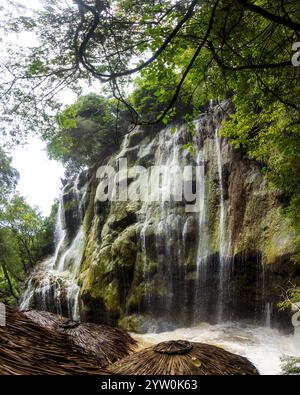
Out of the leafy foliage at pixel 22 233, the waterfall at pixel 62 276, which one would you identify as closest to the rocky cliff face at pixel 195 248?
the waterfall at pixel 62 276

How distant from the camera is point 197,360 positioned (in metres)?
3.08

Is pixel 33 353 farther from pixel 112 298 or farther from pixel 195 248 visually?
pixel 112 298

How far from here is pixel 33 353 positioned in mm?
1644

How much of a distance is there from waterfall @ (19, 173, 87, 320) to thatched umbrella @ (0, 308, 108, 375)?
1251 cm

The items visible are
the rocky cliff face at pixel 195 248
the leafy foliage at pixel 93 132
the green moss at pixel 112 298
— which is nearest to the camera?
the rocky cliff face at pixel 195 248

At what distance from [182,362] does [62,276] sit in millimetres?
14793

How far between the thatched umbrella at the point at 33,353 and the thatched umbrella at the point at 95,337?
10.0 feet

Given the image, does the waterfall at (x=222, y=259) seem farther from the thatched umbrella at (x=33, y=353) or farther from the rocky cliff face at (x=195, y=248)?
the thatched umbrella at (x=33, y=353)

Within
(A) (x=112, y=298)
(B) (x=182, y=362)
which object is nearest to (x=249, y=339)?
(B) (x=182, y=362)

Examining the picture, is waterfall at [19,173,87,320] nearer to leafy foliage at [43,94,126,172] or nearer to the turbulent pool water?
A: leafy foliage at [43,94,126,172]

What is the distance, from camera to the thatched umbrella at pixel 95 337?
494 cm

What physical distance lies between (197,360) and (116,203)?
1279 centimetres

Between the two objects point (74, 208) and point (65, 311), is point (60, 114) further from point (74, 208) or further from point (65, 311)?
point (74, 208)
